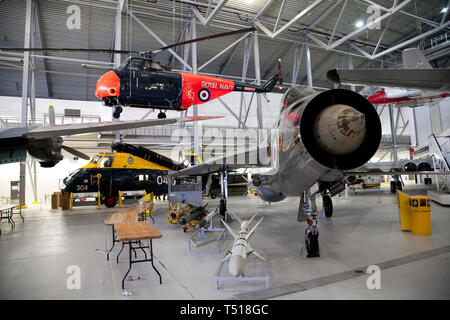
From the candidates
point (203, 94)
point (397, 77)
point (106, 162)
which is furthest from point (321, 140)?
point (106, 162)

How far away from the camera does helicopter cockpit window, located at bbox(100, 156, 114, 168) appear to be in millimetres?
13016

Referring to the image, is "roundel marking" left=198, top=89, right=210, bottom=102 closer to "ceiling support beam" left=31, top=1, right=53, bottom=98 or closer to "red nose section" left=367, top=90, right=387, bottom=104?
"ceiling support beam" left=31, top=1, right=53, bottom=98

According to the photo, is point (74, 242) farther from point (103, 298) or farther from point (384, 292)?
point (384, 292)

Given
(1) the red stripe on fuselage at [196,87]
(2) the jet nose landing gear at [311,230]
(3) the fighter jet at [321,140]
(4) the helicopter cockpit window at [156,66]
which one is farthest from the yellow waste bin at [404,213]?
(4) the helicopter cockpit window at [156,66]

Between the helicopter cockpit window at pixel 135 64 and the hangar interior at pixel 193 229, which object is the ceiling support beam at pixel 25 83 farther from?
the helicopter cockpit window at pixel 135 64

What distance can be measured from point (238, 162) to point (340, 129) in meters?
4.99

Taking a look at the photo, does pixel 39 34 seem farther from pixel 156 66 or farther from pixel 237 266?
pixel 237 266

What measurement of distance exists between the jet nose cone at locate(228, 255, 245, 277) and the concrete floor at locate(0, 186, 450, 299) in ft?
0.74

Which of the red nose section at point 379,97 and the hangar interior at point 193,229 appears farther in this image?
the red nose section at point 379,97

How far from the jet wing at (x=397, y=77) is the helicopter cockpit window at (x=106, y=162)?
1254 centimetres

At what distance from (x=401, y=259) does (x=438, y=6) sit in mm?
18933

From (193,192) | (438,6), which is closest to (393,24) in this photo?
(438,6)

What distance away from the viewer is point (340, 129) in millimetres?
2998

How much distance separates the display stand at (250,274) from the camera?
3230mm
